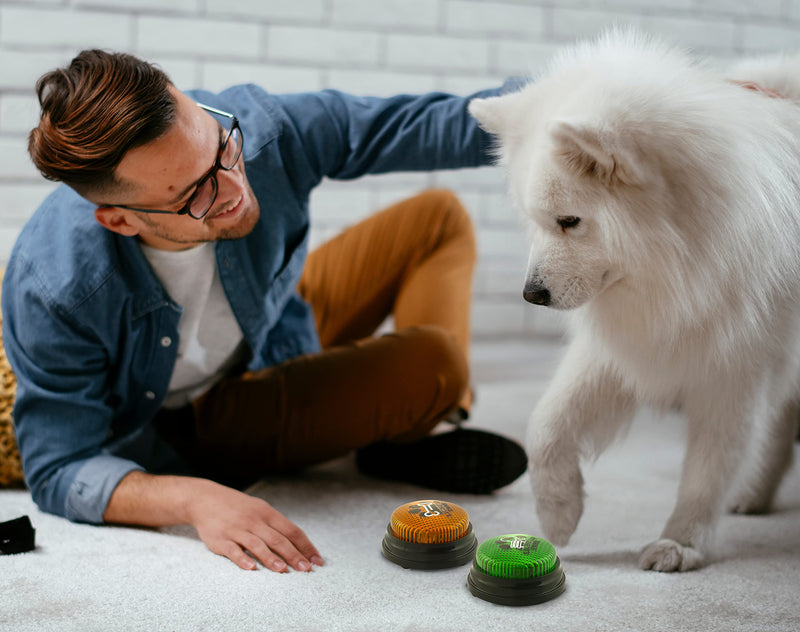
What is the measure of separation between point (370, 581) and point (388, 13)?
2271 millimetres

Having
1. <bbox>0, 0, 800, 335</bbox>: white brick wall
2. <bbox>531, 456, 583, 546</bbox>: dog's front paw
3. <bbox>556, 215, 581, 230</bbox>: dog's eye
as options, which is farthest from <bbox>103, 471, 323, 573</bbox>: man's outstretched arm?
<bbox>0, 0, 800, 335</bbox>: white brick wall

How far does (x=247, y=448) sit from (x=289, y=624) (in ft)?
2.14

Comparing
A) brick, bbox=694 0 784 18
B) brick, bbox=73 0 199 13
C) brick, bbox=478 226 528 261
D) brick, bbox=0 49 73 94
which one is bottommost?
brick, bbox=478 226 528 261

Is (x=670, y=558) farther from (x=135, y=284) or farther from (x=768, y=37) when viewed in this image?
(x=768, y=37)

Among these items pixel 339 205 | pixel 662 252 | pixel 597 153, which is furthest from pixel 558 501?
pixel 339 205

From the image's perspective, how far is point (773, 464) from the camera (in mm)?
1667

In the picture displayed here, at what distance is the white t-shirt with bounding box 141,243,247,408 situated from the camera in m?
1.50

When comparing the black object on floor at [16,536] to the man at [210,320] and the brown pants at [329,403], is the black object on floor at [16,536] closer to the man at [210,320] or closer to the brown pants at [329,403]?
the man at [210,320]

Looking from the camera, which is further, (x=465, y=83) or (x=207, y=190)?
(x=465, y=83)

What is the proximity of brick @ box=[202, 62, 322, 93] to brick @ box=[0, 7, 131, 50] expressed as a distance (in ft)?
0.98

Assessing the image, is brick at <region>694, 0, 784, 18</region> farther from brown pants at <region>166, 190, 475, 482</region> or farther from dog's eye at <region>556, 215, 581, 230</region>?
dog's eye at <region>556, 215, 581, 230</region>

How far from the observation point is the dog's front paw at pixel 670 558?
132 cm

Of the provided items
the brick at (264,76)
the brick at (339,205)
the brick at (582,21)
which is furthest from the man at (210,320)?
the brick at (582,21)

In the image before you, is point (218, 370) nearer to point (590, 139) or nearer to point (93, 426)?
point (93, 426)
